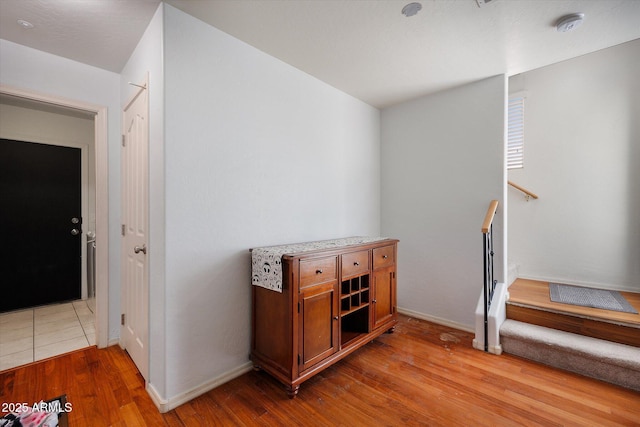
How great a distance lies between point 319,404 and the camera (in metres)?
1.75

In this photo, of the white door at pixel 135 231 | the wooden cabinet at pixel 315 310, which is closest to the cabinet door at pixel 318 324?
the wooden cabinet at pixel 315 310

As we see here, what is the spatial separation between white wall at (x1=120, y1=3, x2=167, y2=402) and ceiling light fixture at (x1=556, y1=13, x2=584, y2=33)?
2535mm

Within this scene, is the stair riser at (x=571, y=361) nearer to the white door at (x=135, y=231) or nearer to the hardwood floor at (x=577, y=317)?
the hardwood floor at (x=577, y=317)

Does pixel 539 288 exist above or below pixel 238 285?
below

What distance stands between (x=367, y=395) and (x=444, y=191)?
2091 mm

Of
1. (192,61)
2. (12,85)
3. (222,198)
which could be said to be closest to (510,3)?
(192,61)

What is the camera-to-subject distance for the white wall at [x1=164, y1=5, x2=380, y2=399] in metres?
1.74

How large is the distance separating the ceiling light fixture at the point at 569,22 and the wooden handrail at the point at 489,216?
1.32 metres

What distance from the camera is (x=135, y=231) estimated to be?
2.11 m

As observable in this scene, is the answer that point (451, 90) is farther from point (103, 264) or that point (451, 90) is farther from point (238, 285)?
point (103, 264)

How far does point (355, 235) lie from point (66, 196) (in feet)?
12.1

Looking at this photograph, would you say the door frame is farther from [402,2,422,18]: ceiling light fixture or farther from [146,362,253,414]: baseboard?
[402,2,422,18]: ceiling light fixture

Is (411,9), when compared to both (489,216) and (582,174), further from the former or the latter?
(582,174)

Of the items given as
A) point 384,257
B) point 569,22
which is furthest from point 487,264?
point 569,22
